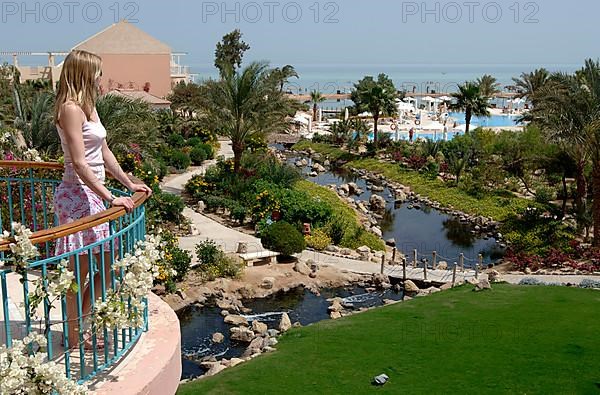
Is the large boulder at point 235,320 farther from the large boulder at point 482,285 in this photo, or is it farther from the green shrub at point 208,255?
the large boulder at point 482,285

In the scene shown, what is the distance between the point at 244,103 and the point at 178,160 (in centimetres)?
694

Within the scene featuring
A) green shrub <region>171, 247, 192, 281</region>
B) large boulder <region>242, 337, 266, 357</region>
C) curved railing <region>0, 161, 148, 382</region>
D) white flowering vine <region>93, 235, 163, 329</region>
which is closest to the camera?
curved railing <region>0, 161, 148, 382</region>

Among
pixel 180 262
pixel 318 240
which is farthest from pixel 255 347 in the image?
pixel 318 240

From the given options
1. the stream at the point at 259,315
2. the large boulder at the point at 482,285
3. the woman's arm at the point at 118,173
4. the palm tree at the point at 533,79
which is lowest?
the stream at the point at 259,315

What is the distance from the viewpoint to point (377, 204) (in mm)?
28422

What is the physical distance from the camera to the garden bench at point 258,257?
17.4 m

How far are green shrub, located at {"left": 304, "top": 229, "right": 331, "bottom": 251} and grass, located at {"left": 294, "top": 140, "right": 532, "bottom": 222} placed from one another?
8412mm

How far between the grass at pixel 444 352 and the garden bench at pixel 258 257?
16.1 ft

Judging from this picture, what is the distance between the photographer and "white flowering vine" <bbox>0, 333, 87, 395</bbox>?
317 centimetres

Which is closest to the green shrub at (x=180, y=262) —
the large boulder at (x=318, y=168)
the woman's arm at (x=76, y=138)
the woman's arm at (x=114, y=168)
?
the woman's arm at (x=114, y=168)

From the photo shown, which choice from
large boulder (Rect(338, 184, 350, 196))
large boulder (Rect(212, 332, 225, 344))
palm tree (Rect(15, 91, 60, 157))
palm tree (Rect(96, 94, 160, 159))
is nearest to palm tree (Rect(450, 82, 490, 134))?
large boulder (Rect(338, 184, 350, 196))

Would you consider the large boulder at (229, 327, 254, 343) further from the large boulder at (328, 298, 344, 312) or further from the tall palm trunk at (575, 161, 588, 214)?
the tall palm trunk at (575, 161, 588, 214)

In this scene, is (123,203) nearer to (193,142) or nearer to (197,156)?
(197,156)

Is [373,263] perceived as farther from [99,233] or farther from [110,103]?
[99,233]
